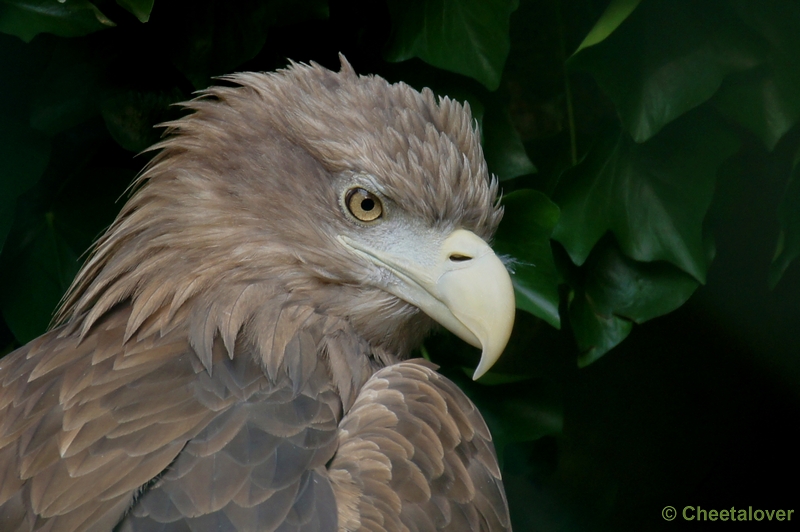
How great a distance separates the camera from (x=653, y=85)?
167cm

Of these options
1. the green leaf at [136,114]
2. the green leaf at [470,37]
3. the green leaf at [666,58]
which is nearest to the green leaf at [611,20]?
the green leaf at [666,58]

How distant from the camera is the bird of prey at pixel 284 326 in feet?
3.38

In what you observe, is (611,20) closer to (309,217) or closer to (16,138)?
(309,217)

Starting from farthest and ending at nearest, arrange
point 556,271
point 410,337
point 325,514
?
point 556,271 → point 410,337 → point 325,514

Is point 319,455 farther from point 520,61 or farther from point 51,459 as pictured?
point 520,61

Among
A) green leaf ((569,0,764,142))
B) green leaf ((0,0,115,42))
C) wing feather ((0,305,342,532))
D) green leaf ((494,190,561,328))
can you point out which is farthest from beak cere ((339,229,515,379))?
green leaf ((0,0,115,42))

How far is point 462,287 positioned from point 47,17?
956mm

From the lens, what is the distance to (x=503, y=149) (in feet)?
6.20

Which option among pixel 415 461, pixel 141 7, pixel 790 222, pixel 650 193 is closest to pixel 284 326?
pixel 415 461

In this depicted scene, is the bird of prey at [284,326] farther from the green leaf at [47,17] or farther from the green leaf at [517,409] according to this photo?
the green leaf at [517,409]

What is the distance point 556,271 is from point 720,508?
1.03 m

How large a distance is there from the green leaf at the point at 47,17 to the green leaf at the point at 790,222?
1.44 meters

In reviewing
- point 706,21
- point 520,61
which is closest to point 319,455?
point 706,21

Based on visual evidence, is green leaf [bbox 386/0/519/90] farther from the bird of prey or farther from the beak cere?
the beak cere
